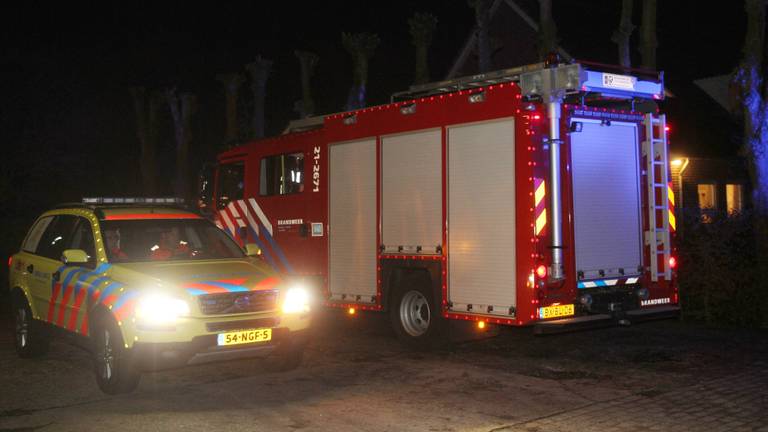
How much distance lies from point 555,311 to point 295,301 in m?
2.98

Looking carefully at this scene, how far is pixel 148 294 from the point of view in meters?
7.82

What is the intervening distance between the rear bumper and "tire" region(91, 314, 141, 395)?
430 cm

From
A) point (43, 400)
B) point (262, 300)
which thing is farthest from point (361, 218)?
point (43, 400)

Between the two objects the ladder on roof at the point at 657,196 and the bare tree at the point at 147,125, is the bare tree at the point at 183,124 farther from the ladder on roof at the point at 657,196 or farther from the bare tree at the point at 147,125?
the ladder on roof at the point at 657,196

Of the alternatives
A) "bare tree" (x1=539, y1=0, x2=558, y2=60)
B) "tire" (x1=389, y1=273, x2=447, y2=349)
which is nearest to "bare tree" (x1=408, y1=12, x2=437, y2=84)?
"bare tree" (x1=539, y1=0, x2=558, y2=60)

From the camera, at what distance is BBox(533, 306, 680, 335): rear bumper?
9.29 meters

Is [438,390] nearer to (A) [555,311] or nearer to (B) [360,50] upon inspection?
(A) [555,311]

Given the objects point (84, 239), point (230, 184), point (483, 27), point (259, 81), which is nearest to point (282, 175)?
point (230, 184)

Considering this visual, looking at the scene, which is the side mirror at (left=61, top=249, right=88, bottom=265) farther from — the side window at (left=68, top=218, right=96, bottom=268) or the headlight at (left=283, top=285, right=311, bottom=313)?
the headlight at (left=283, top=285, right=311, bottom=313)

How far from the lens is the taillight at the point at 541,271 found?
9.31 metres

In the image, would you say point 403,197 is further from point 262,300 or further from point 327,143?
point 262,300

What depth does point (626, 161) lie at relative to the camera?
34.2 ft

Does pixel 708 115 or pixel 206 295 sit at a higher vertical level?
pixel 708 115

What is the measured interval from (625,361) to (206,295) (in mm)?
4972
